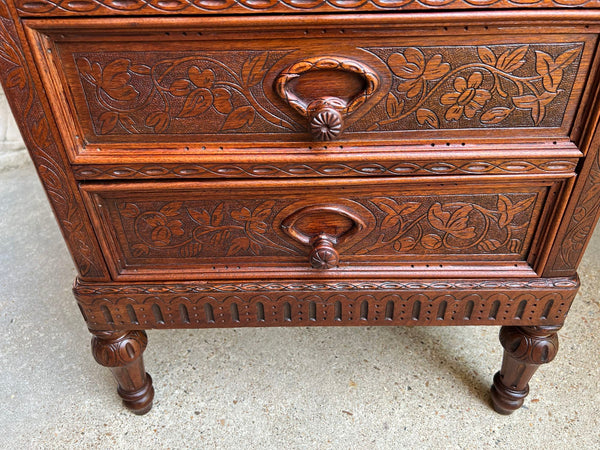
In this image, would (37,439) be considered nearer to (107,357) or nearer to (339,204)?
(107,357)

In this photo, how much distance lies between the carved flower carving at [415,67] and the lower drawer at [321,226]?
0.44 ft

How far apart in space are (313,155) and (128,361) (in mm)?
517

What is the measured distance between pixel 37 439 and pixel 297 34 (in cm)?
88

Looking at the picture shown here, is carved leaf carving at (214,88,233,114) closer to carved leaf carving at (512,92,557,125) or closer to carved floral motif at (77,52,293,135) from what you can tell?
carved floral motif at (77,52,293,135)

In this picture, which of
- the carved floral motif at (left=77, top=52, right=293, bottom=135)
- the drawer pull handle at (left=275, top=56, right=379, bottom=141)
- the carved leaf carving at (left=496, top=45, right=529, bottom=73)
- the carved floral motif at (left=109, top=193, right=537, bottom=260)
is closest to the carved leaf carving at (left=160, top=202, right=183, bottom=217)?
the carved floral motif at (left=109, top=193, right=537, bottom=260)

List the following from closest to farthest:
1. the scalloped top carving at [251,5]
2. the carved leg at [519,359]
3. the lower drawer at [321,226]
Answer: the scalloped top carving at [251,5] → the lower drawer at [321,226] → the carved leg at [519,359]

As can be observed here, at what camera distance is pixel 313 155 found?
2.15ft

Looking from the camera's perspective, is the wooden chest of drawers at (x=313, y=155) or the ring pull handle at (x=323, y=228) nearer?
the wooden chest of drawers at (x=313, y=155)

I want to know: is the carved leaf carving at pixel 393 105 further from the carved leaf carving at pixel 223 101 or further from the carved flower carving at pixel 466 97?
the carved leaf carving at pixel 223 101

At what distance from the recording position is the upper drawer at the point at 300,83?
0.57 meters

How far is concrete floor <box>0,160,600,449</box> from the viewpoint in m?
0.93

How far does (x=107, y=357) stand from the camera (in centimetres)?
86

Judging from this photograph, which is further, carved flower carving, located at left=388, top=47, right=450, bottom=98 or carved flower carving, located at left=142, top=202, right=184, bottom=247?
carved flower carving, located at left=142, top=202, right=184, bottom=247

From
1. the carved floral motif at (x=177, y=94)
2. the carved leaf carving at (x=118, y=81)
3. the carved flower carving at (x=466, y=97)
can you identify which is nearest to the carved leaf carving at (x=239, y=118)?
the carved floral motif at (x=177, y=94)
